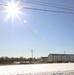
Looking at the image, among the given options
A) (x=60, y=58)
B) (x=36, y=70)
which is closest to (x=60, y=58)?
(x=60, y=58)

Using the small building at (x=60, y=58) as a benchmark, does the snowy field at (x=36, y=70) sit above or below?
below

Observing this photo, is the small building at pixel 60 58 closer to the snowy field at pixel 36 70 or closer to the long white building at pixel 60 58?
the long white building at pixel 60 58

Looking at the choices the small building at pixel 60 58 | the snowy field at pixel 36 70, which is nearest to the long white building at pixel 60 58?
the small building at pixel 60 58

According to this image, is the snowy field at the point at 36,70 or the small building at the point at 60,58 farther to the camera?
the small building at the point at 60,58

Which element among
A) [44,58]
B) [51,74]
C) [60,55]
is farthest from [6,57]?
[51,74]

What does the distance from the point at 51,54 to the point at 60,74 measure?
7456 cm

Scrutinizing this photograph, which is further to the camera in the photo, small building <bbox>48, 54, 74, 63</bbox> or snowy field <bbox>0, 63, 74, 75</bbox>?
small building <bbox>48, 54, 74, 63</bbox>

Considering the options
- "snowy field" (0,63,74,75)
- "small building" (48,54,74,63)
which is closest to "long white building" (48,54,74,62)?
"small building" (48,54,74,63)

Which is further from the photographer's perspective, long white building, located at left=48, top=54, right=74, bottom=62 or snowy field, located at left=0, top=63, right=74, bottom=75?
long white building, located at left=48, top=54, right=74, bottom=62

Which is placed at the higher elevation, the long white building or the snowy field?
the long white building

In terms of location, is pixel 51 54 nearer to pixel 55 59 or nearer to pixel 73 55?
pixel 55 59

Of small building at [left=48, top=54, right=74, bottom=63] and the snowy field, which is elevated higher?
small building at [left=48, top=54, right=74, bottom=63]

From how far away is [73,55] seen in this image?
102 m

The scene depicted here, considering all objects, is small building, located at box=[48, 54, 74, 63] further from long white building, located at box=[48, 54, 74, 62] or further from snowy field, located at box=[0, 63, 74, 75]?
snowy field, located at box=[0, 63, 74, 75]
